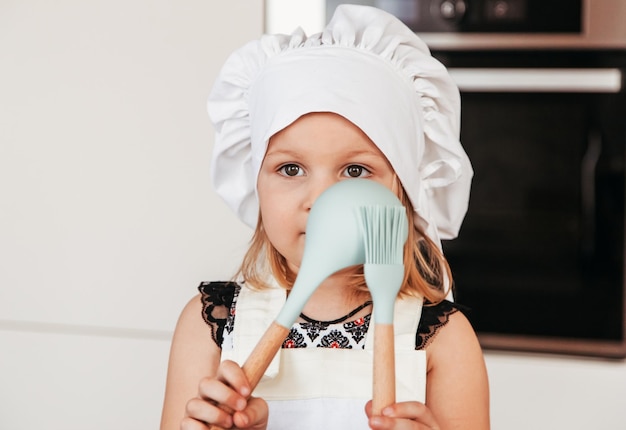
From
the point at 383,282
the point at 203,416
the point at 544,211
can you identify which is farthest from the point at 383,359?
the point at 544,211

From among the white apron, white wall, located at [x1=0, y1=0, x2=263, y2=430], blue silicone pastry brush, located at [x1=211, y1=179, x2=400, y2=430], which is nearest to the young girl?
the white apron

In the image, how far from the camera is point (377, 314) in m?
0.61

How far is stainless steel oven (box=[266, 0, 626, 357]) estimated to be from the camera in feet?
3.80

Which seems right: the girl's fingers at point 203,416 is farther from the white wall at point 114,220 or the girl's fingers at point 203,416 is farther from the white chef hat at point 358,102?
the white wall at point 114,220

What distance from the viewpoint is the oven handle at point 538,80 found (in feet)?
3.79

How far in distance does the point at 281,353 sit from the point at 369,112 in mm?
252

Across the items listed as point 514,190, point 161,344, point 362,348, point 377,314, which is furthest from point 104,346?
point 377,314

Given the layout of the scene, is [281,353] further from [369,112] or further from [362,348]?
[369,112]

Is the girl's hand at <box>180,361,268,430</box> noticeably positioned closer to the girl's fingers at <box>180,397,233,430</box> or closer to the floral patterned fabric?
the girl's fingers at <box>180,397,233,430</box>

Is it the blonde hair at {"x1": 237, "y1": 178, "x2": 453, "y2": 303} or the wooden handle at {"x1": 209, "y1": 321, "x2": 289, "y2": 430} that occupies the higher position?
the wooden handle at {"x1": 209, "y1": 321, "x2": 289, "y2": 430}

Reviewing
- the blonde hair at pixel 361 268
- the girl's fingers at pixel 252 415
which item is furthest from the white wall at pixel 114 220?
the girl's fingers at pixel 252 415

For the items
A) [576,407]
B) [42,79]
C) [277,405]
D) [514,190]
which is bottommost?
[576,407]

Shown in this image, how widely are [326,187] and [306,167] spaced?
37 mm

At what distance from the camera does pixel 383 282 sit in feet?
2.00
